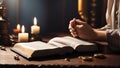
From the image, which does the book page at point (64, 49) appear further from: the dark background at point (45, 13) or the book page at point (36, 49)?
the dark background at point (45, 13)

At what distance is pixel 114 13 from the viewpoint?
1674 millimetres

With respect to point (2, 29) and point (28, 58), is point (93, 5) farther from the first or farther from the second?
point (28, 58)

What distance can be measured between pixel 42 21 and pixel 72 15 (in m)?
0.22

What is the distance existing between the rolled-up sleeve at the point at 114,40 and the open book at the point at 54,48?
0.38 ft

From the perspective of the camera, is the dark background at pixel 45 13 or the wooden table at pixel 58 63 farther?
the dark background at pixel 45 13

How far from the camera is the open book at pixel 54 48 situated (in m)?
1.26

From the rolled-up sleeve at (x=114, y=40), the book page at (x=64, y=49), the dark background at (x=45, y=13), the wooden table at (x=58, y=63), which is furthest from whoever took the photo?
the dark background at (x=45, y=13)

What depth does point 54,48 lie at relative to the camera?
4.22ft

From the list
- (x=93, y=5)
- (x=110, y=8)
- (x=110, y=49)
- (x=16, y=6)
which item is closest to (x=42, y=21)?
(x=16, y=6)

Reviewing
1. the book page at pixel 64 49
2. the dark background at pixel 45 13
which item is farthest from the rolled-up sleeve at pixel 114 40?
the dark background at pixel 45 13

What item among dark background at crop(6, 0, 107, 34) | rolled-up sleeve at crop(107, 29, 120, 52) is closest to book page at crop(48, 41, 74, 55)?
rolled-up sleeve at crop(107, 29, 120, 52)

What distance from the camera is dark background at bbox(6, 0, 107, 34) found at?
77.6 inches

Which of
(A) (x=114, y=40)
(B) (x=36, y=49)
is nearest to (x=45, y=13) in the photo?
(A) (x=114, y=40)

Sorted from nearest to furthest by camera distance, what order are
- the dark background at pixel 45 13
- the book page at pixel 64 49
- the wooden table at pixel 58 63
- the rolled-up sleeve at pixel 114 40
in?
the wooden table at pixel 58 63 → the book page at pixel 64 49 → the rolled-up sleeve at pixel 114 40 → the dark background at pixel 45 13
